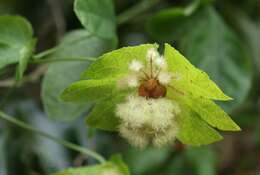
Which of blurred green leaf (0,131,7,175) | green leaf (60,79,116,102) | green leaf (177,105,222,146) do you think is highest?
green leaf (60,79,116,102)

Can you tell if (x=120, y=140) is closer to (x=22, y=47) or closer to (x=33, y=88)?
(x=33, y=88)

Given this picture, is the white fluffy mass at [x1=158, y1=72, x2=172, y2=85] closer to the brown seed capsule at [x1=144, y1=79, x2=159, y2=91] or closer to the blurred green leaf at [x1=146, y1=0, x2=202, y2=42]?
the brown seed capsule at [x1=144, y1=79, x2=159, y2=91]

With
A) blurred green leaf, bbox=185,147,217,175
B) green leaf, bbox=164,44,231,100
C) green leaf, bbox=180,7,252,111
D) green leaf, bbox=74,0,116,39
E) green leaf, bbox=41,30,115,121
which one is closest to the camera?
green leaf, bbox=164,44,231,100

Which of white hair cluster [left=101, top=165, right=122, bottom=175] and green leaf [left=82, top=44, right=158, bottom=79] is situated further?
white hair cluster [left=101, top=165, right=122, bottom=175]

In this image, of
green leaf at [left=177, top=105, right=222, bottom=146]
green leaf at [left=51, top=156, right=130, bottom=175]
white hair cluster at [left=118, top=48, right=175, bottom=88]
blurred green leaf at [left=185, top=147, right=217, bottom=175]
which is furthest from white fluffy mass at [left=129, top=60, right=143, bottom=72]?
blurred green leaf at [left=185, top=147, right=217, bottom=175]

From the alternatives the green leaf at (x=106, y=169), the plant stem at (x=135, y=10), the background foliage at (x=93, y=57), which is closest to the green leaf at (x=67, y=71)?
the background foliage at (x=93, y=57)

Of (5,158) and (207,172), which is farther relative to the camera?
(207,172)

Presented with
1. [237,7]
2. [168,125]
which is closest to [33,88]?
[237,7]
